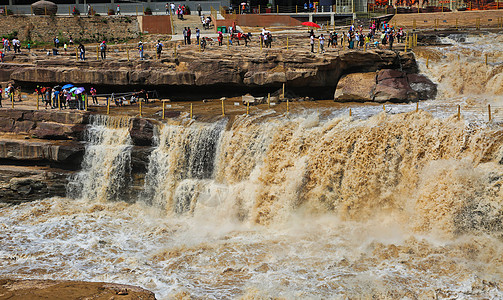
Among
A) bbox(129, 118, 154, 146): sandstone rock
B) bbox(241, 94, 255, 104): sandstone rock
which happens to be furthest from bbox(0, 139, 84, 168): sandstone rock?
bbox(241, 94, 255, 104): sandstone rock

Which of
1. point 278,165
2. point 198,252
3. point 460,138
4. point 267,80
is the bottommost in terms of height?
point 198,252

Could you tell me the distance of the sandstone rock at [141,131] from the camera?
27.4 m

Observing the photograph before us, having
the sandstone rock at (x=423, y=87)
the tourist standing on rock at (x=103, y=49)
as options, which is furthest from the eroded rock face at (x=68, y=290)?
the tourist standing on rock at (x=103, y=49)

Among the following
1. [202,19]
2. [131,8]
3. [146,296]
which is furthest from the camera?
[131,8]

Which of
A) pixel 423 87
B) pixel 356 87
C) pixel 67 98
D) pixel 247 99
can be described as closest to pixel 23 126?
pixel 67 98

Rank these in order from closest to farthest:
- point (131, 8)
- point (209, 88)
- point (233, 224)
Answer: point (233, 224)
point (209, 88)
point (131, 8)

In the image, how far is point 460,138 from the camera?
21578 mm

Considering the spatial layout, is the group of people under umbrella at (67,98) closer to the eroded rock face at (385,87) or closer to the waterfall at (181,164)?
the waterfall at (181,164)

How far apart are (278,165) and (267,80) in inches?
341

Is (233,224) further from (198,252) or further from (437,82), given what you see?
(437,82)

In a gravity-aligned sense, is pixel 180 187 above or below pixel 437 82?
below

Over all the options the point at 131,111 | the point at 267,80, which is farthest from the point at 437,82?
the point at 131,111

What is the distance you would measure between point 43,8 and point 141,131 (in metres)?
25.5

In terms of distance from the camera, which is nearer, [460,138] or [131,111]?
[460,138]
